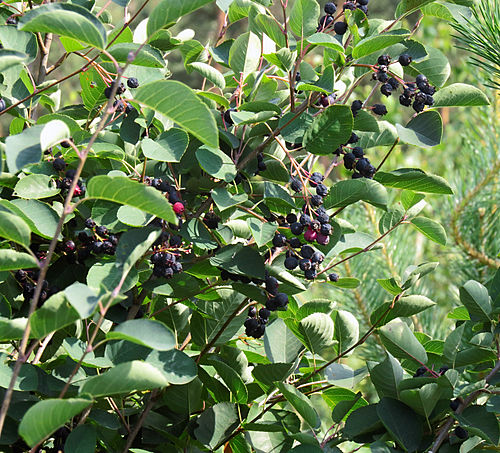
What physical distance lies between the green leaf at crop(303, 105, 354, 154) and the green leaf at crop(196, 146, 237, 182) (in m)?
0.08

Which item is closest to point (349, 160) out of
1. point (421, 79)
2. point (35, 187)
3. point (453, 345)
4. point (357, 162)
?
point (357, 162)

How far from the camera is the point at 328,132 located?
2.00 feet

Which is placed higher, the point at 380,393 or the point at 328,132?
the point at 328,132

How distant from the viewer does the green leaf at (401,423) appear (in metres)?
0.60

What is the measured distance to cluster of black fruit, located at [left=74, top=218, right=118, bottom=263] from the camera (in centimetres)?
62

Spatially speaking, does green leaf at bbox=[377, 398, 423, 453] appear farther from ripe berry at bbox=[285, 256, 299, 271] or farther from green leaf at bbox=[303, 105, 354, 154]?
green leaf at bbox=[303, 105, 354, 154]

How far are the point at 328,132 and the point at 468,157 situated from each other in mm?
1335

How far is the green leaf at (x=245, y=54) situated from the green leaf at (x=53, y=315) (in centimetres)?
33

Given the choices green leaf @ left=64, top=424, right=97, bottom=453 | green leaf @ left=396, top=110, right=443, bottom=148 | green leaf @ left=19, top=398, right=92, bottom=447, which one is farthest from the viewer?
green leaf @ left=396, top=110, right=443, bottom=148

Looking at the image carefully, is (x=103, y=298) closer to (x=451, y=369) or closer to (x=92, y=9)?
(x=451, y=369)

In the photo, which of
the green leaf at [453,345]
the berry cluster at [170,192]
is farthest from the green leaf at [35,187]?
the green leaf at [453,345]

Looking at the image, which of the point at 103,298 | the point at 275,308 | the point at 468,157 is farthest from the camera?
the point at 468,157

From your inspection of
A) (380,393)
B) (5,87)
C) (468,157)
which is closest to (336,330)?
(380,393)

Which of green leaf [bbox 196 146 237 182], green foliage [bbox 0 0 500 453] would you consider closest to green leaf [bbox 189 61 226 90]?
green foliage [bbox 0 0 500 453]
